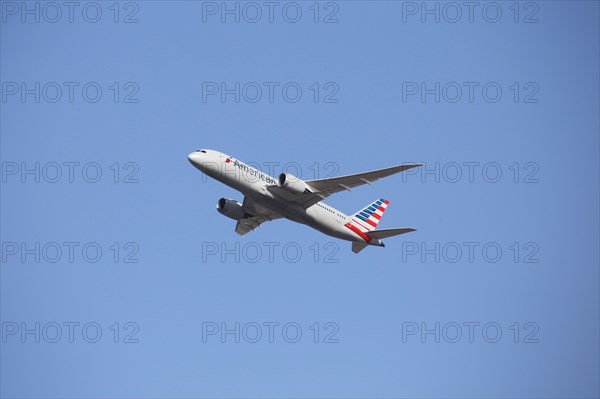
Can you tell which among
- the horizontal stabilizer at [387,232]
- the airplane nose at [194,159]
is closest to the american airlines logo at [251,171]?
the airplane nose at [194,159]

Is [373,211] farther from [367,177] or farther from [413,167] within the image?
[413,167]

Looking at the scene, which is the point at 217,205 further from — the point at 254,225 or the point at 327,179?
the point at 327,179

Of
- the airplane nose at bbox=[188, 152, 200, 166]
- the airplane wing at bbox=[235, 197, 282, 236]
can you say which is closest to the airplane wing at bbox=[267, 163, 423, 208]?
the airplane wing at bbox=[235, 197, 282, 236]

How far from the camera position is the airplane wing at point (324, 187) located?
51.2 meters

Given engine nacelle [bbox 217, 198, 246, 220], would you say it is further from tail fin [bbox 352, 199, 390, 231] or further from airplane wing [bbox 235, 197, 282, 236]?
tail fin [bbox 352, 199, 390, 231]

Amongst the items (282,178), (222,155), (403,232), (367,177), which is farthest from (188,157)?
(403,232)

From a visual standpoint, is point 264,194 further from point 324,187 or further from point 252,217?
point 252,217

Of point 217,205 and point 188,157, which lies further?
point 217,205

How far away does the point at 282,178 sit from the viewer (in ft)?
170

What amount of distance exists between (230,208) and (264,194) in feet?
22.4

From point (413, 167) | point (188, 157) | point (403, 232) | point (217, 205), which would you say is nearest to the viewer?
point (413, 167)

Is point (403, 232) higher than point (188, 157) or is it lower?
lower

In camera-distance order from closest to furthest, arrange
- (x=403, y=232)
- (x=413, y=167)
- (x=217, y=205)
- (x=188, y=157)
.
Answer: (x=413, y=167) < (x=188, y=157) < (x=403, y=232) < (x=217, y=205)

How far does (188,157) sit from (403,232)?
14.4 meters
